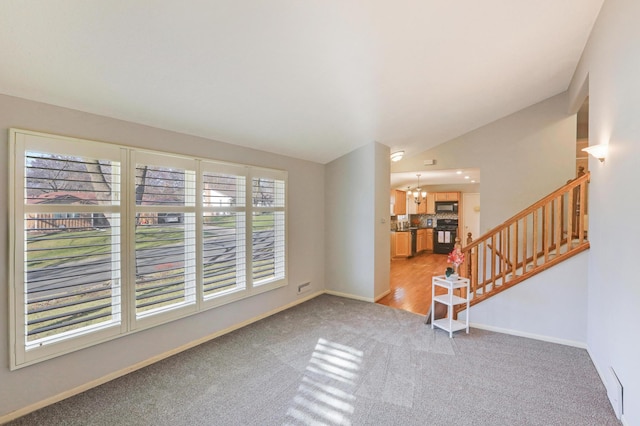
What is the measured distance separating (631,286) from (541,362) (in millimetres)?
1332

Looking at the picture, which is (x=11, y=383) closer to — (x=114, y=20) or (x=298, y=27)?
(x=114, y=20)

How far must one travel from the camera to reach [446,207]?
991 cm

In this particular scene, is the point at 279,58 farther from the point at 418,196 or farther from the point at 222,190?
the point at 418,196

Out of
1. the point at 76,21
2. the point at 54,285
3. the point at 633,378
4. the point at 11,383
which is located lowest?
the point at 11,383

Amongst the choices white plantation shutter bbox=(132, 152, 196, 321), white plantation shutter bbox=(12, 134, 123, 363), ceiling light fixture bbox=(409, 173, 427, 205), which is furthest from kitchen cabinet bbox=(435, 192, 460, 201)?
white plantation shutter bbox=(12, 134, 123, 363)

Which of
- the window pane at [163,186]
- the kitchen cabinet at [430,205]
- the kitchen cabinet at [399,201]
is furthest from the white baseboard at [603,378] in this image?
the kitchen cabinet at [430,205]

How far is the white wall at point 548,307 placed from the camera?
3.20 meters

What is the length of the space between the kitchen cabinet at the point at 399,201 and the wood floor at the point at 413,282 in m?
1.49

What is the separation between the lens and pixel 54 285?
227 centimetres

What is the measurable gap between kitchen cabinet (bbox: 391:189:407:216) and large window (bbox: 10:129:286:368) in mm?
6037

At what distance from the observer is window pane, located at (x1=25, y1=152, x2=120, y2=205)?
7.22 feet

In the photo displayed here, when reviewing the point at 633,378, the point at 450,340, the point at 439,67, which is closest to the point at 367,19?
the point at 439,67

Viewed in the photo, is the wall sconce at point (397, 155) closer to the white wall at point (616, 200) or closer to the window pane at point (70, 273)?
the white wall at point (616, 200)

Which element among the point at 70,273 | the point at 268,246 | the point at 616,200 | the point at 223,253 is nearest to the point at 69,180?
the point at 70,273
